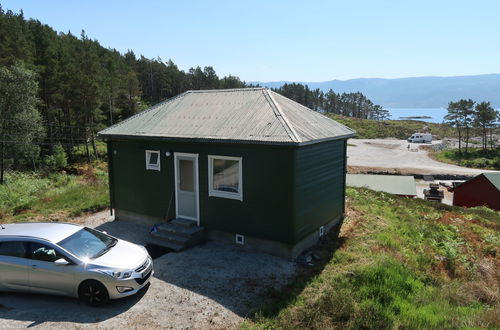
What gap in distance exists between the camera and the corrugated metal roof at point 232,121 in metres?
9.58

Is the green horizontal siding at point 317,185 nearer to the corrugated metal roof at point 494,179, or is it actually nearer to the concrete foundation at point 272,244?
the concrete foundation at point 272,244

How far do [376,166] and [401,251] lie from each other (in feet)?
139

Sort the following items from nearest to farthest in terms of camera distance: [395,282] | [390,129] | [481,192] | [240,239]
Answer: [395,282] < [240,239] < [481,192] < [390,129]

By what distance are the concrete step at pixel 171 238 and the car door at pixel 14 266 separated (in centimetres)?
385

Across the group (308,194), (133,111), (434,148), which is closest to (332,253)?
(308,194)

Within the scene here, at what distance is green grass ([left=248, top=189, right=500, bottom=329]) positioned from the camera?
6469 millimetres

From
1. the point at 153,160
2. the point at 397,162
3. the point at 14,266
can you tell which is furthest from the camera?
the point at 397,162

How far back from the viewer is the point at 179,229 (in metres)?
10.6

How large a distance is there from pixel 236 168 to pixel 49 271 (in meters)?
5.10

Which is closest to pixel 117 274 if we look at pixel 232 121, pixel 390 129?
pixel 232 121

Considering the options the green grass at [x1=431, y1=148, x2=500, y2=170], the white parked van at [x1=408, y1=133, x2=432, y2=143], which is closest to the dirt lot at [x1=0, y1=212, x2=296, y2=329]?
the green grass at [x1=431, y1=148, x2=500, y2=170]

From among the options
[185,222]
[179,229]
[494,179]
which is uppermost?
[185,222]

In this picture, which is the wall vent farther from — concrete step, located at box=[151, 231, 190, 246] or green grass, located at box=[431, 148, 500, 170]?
green grass, located at box=[431, 148, 500, 170]

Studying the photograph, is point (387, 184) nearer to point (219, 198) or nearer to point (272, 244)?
point (272, 244)
